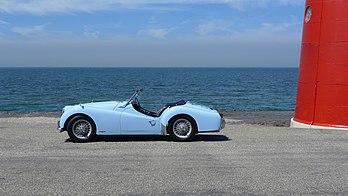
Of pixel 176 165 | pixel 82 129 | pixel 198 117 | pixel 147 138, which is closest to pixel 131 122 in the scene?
pixel 147 138

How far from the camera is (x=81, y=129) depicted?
10.6m

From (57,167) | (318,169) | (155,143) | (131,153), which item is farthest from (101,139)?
(318,169)

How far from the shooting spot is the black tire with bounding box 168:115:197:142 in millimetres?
10648

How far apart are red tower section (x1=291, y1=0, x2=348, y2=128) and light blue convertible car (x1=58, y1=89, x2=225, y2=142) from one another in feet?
14.0

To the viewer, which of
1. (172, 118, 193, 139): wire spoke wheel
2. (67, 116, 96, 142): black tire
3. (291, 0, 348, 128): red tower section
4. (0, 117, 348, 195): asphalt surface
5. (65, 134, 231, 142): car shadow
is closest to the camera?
(0, 117, 348, 195): asphalt surface

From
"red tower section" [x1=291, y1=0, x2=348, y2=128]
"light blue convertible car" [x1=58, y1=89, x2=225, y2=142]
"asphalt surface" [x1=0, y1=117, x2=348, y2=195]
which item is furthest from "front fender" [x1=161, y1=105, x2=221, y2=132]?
"red tower section" [x1=291, y1=0, x2=348, y2=128]

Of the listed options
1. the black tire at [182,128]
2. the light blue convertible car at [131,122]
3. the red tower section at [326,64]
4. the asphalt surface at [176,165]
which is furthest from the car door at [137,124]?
the red tower section at [326,64]

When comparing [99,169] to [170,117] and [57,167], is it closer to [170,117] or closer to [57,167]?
[57,167]

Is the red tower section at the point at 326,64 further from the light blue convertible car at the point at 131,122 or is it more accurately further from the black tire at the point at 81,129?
the black tire at the point at 81,129

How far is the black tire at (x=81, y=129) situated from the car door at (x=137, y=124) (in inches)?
26.1

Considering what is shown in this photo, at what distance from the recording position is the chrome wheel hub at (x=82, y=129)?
417 inches

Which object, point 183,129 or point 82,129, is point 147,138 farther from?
Result: point 82,129

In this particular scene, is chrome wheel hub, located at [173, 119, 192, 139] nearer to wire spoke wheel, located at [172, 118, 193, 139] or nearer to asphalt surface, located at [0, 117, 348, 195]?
wire spoke wheel, located at [172, 118, 193, 139]

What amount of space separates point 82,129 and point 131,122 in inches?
41.5
